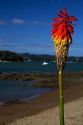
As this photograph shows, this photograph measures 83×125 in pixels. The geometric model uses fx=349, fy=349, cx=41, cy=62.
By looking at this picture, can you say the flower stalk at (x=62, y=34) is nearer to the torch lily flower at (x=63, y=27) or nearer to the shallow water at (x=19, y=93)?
the torch lily flower at (x=63, y=27)

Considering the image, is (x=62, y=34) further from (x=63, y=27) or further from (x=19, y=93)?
(x=19, y=93)

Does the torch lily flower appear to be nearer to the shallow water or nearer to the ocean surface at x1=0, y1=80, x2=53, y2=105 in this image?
the ocean surface at x1=0, y1=80, x2=53, y2=105

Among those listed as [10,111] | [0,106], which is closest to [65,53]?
[10,111]

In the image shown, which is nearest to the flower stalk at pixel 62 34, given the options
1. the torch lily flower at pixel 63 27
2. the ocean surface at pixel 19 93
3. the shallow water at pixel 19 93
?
the torch lily flower at pixel 63 27

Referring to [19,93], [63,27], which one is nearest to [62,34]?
[63,27]

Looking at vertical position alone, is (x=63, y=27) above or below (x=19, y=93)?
above

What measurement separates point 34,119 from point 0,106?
8.37 m

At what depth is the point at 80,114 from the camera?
1812 centimetres

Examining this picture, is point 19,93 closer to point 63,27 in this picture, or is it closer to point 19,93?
point 19,93

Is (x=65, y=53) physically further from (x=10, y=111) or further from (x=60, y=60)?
(x=10, y=111)

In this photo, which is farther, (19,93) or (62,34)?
(19,93)

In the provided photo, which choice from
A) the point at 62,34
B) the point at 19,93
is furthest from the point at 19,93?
the point at 62,34

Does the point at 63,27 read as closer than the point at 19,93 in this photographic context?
Yes

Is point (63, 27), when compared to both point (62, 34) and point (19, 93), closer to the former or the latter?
point (62, 34)
